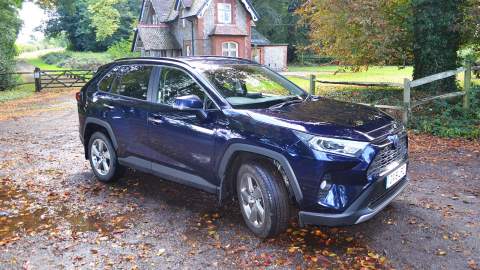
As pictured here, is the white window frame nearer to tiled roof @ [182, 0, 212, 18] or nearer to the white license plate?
tiled roof @ [182, 0, 212, 18]

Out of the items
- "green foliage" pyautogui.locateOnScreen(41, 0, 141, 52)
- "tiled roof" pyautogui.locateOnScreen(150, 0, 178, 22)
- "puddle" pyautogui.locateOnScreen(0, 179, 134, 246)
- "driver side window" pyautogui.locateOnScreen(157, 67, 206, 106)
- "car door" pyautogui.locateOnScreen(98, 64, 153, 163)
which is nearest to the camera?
"puddle" pyautogui.locateOnScreen(0, 179, 134, 246)

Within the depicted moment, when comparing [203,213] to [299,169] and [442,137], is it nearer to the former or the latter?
[299,169]

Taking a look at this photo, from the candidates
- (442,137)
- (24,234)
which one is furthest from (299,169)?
(442,137)

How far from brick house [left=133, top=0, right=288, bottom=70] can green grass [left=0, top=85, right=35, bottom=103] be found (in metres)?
13.8

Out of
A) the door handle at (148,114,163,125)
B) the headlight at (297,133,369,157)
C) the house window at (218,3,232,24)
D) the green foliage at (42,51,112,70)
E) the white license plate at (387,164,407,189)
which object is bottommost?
the white license plate at (387,164,407,189)

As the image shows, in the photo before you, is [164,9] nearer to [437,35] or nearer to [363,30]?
[363,30]

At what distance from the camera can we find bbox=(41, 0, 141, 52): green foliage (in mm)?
54344

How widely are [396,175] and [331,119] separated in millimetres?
927

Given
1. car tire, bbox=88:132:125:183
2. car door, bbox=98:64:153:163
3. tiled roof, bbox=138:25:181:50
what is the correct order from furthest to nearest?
tiled roof, bbox=138:25:181:50 → car tire, bbox=88:132:125:183 → car door, bbox=98:64:153:163

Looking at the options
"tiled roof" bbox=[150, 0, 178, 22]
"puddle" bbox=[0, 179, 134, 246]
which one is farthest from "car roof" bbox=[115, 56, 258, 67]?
"tiled roof" bbox=[150, 0, 178, 22]

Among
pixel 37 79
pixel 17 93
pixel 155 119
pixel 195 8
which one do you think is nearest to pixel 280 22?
pixel 195 8

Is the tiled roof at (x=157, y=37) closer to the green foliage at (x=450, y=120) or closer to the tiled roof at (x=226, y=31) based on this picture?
Result: the tiled roof at (x=226, y=31)

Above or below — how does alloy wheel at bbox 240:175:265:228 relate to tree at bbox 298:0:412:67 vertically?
below

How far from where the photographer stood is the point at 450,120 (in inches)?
382
